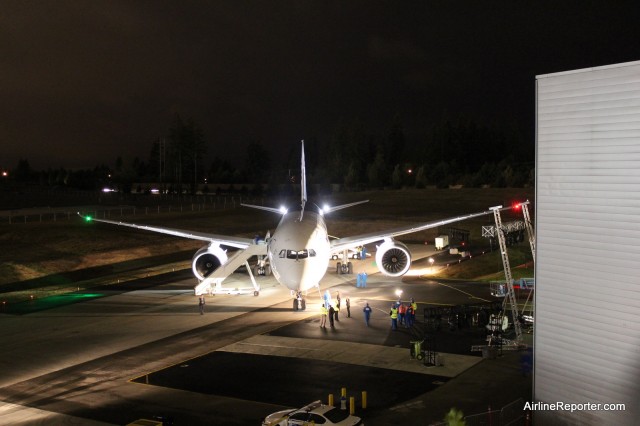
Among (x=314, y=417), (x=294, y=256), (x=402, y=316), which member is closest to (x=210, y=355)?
(x=294, y=256)

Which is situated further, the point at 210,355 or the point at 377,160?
the point at 377,160

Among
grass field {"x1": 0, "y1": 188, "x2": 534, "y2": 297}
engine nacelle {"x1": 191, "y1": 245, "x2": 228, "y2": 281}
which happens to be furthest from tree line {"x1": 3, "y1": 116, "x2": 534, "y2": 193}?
engine nacelle {"x1": 191, "y1": 245, "x2": 228, "y2": 281}

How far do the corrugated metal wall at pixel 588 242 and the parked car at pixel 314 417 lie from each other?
16.3 ft

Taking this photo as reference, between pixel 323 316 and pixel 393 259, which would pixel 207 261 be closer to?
pixel 393 259

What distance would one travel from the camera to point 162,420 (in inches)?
663

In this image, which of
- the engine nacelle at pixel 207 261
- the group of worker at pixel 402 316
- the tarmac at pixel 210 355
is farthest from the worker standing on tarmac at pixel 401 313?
the engine nacelle at pixel 207 261

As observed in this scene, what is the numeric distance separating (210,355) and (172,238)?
4082cm

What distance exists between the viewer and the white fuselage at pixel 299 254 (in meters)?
31.2

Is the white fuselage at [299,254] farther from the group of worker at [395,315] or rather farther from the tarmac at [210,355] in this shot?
the group of worker at [395,315]

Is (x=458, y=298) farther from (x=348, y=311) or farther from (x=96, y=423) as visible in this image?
(x=96, y=423)

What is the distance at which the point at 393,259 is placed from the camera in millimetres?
39531

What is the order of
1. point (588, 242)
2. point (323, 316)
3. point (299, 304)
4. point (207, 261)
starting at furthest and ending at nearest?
point (207, 261)
point (299, 304)
point (323, 316)
point (588, 242)

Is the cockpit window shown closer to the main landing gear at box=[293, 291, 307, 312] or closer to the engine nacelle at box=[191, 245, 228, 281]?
the main landing gear at box=[293, 291, 307, 312]

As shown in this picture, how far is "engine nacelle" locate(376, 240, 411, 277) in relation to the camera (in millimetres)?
39344
